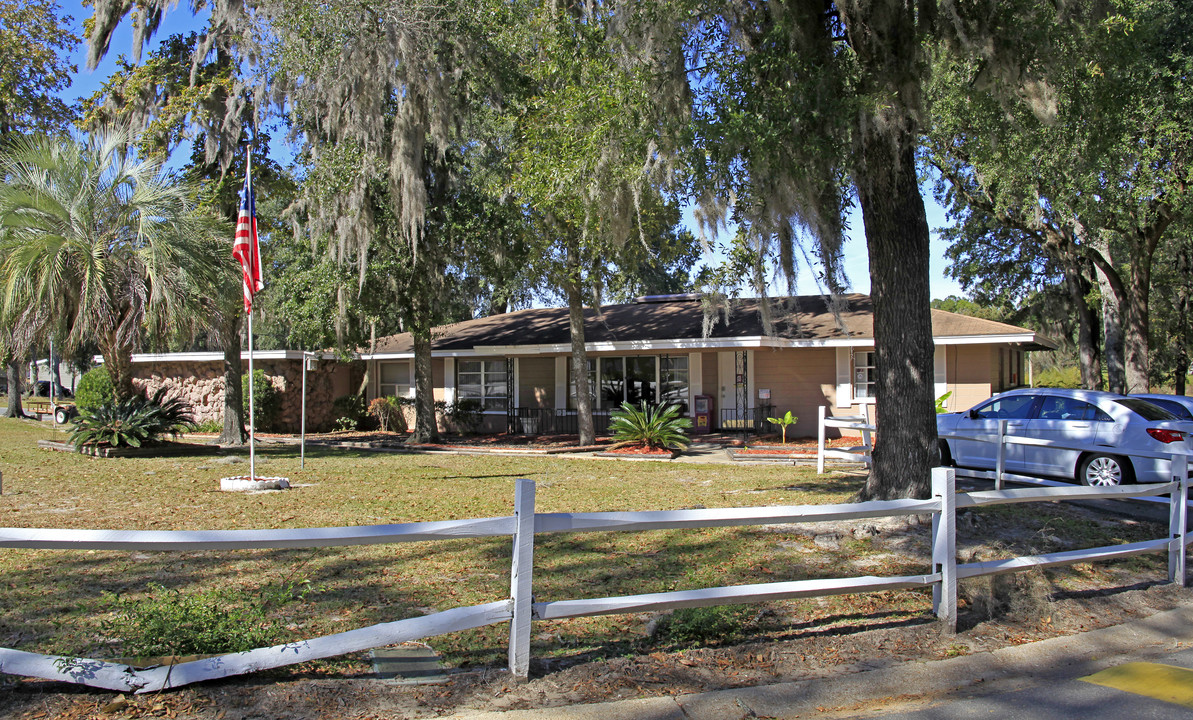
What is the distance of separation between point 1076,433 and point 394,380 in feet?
67.8

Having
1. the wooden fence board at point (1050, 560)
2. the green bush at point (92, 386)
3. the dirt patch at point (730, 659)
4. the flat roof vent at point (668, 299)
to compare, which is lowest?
the dirt patch at point (730, 659)

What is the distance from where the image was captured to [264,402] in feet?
79.2

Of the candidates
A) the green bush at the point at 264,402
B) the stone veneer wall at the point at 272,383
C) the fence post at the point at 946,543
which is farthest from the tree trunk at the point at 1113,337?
the green bush at the point at 264,402

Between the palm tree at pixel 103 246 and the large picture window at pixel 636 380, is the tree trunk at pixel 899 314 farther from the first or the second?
the large picture window at pixel 636 380

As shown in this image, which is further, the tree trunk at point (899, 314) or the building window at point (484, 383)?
the building window at point (484, 383)

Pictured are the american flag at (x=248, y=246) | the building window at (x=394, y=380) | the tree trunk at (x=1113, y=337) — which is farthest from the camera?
the building window at (x=394, y=380)

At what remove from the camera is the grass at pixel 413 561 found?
5.03 meters

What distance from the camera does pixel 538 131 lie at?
14008 mm

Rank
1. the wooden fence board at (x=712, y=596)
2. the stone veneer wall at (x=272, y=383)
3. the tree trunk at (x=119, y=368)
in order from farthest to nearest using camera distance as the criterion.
A: the stone veneer wall at (x=272, y=383)
the tree trunk at (x=119, y=368)
the wooden fence board at (x=712, y=596)

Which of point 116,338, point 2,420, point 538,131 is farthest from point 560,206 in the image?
point 2,420

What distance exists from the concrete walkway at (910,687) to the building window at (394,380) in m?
22.8

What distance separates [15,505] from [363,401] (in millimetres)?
17080

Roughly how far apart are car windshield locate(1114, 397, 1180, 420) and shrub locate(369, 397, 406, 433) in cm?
1927

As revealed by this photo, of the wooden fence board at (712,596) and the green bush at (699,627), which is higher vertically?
the wooden fence board at (712,596)
